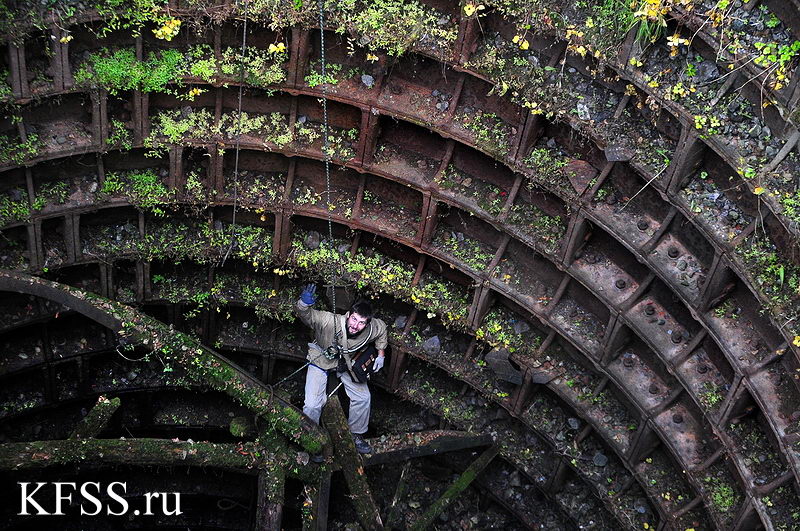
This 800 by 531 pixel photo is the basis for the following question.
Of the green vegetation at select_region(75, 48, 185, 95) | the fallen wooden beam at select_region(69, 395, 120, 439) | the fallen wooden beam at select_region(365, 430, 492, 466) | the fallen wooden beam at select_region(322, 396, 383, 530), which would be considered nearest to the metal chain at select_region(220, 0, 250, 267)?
the green vegetation at select_region(75, 48, 185, 95)

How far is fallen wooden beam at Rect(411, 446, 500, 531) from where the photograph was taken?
54.4 feet

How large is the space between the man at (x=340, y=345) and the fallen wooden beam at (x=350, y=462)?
0.63 metres

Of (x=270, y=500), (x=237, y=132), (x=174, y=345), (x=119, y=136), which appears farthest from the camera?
(x=237, y=132)

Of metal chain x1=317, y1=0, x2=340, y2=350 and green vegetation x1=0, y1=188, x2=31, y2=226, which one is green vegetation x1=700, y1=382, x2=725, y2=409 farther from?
green vegetation x1=0, y1=188, x2=31, y2=226

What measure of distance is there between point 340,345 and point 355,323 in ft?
2.22

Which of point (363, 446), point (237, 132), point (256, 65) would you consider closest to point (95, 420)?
point (363, 446)

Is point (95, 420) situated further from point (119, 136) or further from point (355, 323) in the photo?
point (119, 136)

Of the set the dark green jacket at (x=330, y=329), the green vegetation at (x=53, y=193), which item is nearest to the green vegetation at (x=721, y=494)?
the dark green jacket at (x=330, y=329)

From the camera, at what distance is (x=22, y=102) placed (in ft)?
51.9

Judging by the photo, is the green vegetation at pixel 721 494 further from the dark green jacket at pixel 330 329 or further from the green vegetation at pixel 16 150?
the green vegetation at pixel 16 150

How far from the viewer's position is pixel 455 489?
16.9 m

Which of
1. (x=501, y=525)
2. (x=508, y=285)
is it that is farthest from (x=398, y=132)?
(x=501, y=525)

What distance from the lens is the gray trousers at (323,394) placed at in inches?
659

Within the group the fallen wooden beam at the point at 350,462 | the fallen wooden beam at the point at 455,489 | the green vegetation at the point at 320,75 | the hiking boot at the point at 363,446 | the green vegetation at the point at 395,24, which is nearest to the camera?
the fallen wooden beam at the point at 350,462
